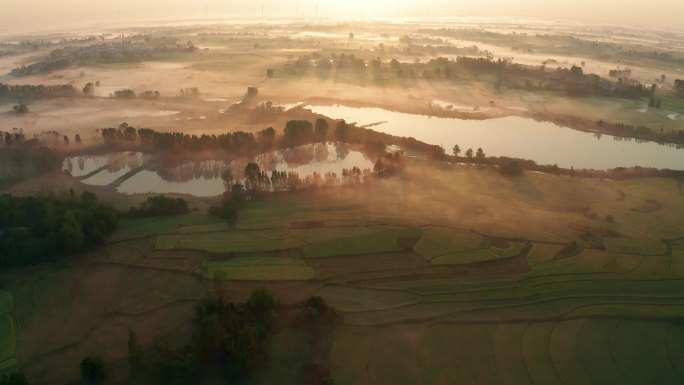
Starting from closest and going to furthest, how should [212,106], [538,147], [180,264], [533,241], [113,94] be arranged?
[180,264] → [533,241] → [538,147] → [212,106] → [113,94]

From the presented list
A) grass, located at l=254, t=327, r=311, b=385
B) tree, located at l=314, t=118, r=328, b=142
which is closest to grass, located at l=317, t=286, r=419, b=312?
grass, located at l=254, t=327, r=311, b=385

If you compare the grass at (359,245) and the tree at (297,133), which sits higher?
the tree at (297,133)

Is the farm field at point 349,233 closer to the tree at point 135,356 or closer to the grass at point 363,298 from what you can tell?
the grass at point 363,298

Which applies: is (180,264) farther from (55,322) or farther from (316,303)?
(316,303)

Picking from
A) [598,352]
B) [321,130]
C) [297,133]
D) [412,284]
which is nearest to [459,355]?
[412,284]

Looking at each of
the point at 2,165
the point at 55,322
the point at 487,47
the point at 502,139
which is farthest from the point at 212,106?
the point at 487,47

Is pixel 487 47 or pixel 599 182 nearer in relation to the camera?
pixel 599 182

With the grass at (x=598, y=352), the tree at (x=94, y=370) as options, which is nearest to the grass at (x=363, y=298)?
the grass at (x=598, y=352)

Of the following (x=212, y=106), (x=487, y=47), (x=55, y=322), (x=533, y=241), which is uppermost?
(x=487, y=47)
